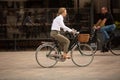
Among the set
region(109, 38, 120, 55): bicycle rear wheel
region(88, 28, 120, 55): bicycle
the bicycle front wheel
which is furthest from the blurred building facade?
the bicycle front wheel

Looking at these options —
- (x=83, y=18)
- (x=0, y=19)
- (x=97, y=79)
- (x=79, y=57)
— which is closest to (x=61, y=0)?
(x=83, y=18)

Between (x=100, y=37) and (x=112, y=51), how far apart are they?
0.76m

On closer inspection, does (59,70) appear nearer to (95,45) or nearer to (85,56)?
(85,56)

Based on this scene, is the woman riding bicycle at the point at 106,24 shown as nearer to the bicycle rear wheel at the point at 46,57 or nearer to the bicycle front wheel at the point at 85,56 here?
the bicycle front wheel at the point at 85,56

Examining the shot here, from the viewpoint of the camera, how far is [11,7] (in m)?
20.1

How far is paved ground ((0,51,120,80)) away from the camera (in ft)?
42.7

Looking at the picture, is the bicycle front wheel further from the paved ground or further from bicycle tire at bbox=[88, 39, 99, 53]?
bicycle tire at bbox=[88, 39, 99, 53]

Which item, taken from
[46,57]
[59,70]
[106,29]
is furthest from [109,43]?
[59,70]

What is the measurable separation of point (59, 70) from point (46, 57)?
824mm

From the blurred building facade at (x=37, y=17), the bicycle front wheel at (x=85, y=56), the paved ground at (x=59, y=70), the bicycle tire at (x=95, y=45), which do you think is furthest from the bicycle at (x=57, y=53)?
the blurred building facade at (x=37, y=17)

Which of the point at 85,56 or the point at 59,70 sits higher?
the point at 85,56

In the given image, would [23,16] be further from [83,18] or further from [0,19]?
[83,18]

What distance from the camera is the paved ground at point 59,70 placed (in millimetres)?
13000

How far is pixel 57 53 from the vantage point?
1486cm
